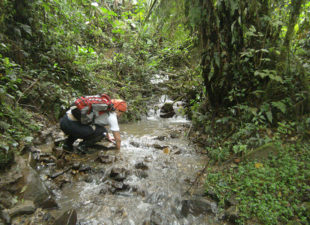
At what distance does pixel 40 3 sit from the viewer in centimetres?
549

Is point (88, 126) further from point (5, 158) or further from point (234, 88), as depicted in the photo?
point (234, 88)

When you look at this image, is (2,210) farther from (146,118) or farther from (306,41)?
(146,118)

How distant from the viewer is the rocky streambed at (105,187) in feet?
8.16

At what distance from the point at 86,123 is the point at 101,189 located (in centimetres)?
167

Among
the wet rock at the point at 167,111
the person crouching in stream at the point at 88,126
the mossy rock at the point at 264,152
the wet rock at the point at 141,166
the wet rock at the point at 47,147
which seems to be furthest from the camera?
the wet rock at the point at 167,111

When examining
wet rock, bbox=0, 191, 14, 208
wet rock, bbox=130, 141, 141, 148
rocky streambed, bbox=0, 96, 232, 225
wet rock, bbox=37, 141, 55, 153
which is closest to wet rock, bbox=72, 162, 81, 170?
rocky streambed, bbox=0, 96, 232, 225

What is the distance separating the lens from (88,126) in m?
4.54

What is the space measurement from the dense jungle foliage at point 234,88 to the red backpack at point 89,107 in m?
0.95

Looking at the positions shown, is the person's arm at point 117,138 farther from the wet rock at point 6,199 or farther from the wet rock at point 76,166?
the wet rock at point 6,199

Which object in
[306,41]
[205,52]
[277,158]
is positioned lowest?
[277,158]

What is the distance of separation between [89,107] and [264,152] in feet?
12.0

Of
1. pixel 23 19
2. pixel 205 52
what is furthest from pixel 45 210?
pixel 23 19

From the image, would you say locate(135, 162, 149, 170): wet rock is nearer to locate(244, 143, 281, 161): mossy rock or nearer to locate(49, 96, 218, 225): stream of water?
locate(49, 96, 218, 225): stream of water

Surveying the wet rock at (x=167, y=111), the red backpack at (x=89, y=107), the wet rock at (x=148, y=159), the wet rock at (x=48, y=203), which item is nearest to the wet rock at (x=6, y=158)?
the wet rock at (x=48, y=203)
